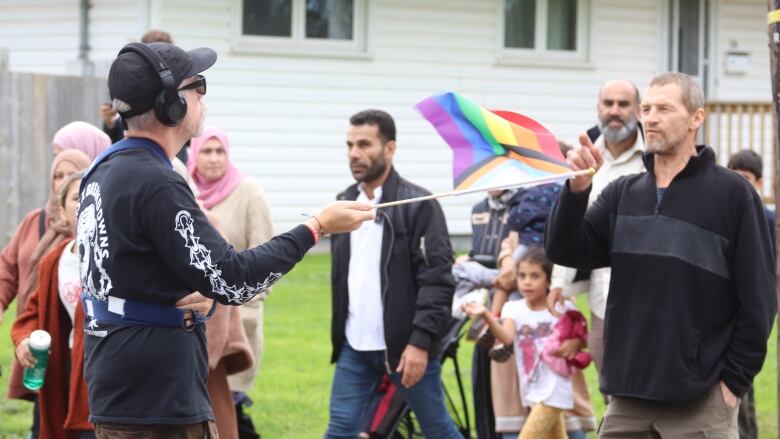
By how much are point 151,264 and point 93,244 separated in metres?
0.23

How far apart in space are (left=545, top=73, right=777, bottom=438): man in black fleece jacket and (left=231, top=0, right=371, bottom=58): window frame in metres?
13.4

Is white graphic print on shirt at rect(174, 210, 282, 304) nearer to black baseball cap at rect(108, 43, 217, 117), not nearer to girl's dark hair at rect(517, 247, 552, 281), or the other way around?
black baseball cap at rect(108, 43, 217, 117)

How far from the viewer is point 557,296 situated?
7672mm

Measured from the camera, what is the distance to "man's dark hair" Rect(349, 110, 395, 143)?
762 cm

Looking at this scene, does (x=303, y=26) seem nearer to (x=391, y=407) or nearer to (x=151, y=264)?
(x=391, y=407)

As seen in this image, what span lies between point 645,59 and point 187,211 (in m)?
17.9

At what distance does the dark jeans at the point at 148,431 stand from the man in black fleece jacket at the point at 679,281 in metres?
1.86

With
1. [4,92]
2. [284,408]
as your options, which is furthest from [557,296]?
[4,92]

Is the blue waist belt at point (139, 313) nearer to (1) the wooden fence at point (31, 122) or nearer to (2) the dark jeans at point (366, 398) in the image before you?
(2) the dark jeans at point (366, 398)

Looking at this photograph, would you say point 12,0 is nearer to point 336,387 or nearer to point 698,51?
point 698,51

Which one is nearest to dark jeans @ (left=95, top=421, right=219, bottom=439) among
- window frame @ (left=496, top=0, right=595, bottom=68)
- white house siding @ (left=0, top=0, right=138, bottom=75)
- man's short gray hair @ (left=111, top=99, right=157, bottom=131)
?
man's short gray hair @ (left=111, top=99, right=157, bottom=131)

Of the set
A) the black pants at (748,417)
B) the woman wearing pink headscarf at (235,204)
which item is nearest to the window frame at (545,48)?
the black pants at (748,417)

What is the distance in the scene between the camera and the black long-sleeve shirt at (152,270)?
4.39m

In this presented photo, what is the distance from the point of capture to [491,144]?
6145 millimetres
